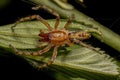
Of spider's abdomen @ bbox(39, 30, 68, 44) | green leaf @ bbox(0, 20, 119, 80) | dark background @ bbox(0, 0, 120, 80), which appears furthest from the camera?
dark background @ bbox(0, 0, 120, 80)

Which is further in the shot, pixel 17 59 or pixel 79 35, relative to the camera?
pixel 17 59

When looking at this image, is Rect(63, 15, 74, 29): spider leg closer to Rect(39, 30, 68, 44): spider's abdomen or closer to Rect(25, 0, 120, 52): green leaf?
Rect(25, 0, 120, 52): green leaf

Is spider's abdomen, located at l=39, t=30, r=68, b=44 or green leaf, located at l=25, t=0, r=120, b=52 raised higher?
green leaf, located at l=25, t=0, r=120, b=52

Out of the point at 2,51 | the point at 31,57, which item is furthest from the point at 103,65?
the point at 2,51

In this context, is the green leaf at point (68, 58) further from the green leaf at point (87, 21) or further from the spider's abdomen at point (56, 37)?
the spider's abdomen at point (56, 37)

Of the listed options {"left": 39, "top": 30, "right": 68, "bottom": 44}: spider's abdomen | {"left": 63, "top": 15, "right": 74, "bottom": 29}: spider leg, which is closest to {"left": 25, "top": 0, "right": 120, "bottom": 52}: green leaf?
{"left": 63, "top": 15, "right": 74, "bottom": 29}: spider leg

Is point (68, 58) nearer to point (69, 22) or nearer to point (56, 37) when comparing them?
point (69, 22)

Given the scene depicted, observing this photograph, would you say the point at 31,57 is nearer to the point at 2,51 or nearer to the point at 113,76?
the point at 2,51

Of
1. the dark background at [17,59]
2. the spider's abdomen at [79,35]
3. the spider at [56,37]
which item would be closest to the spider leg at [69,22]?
the spider at [56,37]

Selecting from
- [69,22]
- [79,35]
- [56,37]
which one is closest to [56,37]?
[56,37]
